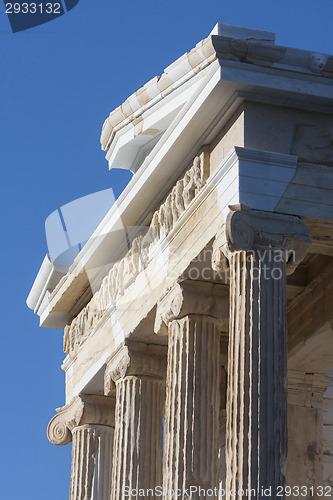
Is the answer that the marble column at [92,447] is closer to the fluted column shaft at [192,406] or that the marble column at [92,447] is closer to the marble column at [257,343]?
the fluted column shaft at [192,406]

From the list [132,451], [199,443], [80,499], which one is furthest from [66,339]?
[199,443]

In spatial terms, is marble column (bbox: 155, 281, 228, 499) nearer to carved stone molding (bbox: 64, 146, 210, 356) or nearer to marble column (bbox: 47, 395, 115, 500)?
carved stone molding (bbox: 64, 146, 210, 356)

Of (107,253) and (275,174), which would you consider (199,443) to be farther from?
(107,253)

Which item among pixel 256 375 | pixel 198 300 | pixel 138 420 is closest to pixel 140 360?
pixel 138 420

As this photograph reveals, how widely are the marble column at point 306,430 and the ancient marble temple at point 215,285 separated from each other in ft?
0.12

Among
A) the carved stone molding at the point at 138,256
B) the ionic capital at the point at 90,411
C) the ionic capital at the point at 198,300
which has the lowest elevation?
the ionic capital at the point at 90,411

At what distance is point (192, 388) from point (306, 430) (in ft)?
19.7

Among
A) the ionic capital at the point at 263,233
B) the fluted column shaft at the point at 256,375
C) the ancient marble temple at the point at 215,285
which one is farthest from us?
the ionic capital at the point at 263,233

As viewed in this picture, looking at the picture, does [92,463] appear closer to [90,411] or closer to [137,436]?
[90,411]

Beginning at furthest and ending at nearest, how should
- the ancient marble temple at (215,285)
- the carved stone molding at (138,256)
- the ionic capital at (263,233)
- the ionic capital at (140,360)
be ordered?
the ionic capital at (140,360)
the carved stone molding at (138,256)
the ionic capital at (263,233)
the ancient marble temple at (215,285)

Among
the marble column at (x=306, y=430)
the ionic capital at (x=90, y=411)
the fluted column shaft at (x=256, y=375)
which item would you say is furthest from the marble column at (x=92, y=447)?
the fluted column shaft at (x=256, y=375)

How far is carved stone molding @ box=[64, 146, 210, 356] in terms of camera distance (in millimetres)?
27359

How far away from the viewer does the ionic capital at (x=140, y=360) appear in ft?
103

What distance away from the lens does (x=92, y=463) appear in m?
35.6
